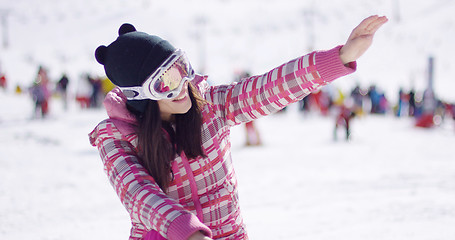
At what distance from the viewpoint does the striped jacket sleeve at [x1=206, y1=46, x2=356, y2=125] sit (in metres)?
1.45

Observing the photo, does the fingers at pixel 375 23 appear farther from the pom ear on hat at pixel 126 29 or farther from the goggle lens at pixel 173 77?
the pom ear on hat at pixel 126 29

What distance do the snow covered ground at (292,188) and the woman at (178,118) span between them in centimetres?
137

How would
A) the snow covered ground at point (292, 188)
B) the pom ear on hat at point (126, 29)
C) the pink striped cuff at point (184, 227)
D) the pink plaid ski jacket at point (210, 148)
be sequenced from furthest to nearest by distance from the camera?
the snow covered ground at point (292, 188), the pom ear on hat at point (126, 29), the pink plaid ski jacket at point (210, 148), the pink striped cuff at point (184, 227)

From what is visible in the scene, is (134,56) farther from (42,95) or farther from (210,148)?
(42,95)

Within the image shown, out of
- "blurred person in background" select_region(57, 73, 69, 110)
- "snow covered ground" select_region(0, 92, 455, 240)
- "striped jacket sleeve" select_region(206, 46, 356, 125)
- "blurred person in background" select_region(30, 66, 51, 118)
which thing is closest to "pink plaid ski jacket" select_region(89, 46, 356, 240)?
"striped jacket sleeve" select_region(206, 46, 356, 125)

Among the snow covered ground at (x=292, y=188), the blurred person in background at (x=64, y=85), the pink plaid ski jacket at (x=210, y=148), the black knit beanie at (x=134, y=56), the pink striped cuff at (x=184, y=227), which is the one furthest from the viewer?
the blurred person in background at (x=64, y=85)

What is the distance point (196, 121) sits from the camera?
1.61 metres

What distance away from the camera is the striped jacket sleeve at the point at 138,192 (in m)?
1.21

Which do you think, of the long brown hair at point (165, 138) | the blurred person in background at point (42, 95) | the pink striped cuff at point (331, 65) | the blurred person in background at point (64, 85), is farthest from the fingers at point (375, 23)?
the blurred person in background at point (64, 85)

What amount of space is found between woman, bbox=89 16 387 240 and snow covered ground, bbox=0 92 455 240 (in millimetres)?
1370

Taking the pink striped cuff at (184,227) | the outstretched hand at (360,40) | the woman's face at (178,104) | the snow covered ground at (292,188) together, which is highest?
the outstretched hand at (360,40)

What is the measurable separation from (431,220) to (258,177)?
2.38 m

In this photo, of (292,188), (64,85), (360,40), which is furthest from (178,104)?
(64,85)

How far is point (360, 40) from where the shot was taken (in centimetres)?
139
